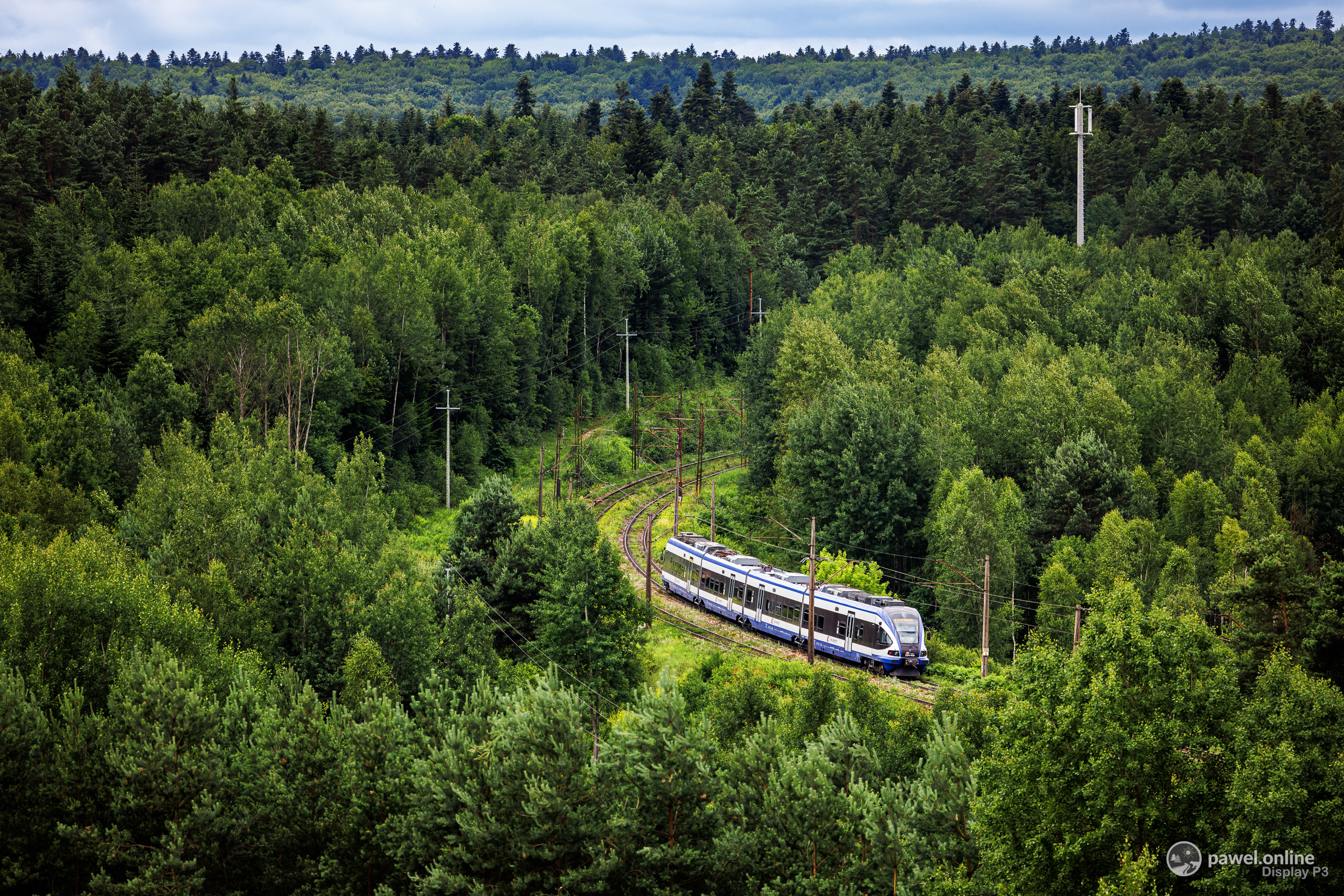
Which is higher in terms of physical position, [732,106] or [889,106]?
[732,106]

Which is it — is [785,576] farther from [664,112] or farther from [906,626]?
[664,112]

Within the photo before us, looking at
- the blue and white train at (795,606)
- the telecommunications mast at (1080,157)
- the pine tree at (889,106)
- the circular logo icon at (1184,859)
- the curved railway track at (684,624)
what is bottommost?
the curved railway track at (684,624)

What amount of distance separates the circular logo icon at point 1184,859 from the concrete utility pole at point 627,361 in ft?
231

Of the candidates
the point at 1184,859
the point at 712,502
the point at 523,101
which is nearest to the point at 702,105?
the point at 523,101

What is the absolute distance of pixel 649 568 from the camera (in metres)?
55.1

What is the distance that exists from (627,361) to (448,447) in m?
29.9

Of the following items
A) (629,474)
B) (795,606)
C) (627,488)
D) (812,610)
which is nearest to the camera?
(812,610)

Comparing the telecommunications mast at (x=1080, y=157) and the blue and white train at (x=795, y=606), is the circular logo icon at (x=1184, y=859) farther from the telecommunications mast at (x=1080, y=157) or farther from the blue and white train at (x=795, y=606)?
the telecommunications mast at (x=1080, y=157)

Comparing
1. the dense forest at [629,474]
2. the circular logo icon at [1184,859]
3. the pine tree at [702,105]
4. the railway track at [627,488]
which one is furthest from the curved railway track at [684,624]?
the pine tree at [702,105]

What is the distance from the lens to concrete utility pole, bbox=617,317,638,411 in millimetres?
92062

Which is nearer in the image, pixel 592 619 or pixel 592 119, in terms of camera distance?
pixel 592 619

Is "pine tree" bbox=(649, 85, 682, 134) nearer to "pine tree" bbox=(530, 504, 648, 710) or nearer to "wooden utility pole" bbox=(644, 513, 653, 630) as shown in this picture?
"wooden utility pole" bbox=(644, 513, 653, 630)

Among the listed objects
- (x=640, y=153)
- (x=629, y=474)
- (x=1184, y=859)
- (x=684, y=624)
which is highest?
(x=640, y=153)

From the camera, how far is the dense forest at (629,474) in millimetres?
24453
